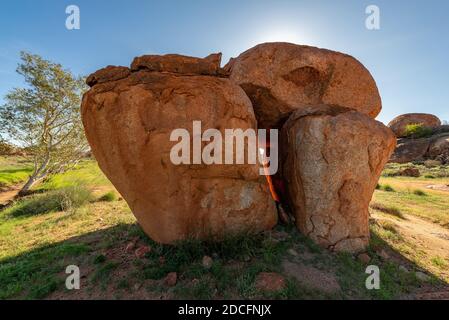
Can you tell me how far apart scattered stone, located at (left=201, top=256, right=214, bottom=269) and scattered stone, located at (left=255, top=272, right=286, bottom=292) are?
2.53 feet

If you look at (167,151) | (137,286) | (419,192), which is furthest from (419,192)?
(137,286)

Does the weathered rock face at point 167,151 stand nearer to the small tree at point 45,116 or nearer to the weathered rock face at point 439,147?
the small tree at point 45,116

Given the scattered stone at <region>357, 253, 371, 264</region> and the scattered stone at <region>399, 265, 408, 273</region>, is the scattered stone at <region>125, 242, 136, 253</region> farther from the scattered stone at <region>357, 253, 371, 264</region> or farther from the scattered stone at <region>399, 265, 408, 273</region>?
the scattered stone at <region>399, 265, 408, 273</region>

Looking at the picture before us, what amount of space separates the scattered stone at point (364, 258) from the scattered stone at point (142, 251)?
3.77 m

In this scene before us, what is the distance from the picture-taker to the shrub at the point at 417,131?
101 ft

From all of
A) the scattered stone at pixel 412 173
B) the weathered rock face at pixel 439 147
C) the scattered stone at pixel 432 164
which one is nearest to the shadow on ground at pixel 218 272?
the scattered stone at pixel 412 173

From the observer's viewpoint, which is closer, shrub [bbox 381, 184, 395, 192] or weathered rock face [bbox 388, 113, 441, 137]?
shrub [bbox 381, 184, 395, 192]

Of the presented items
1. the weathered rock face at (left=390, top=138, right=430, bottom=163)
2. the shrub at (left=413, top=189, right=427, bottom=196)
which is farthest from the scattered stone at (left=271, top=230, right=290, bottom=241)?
the weathered rock face at (left=390, top=138, right=430, bottom=163)

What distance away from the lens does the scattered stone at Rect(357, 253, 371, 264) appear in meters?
4.33

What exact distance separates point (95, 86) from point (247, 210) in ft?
11.7

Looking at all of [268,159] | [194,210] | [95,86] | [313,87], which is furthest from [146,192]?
[313,87]
